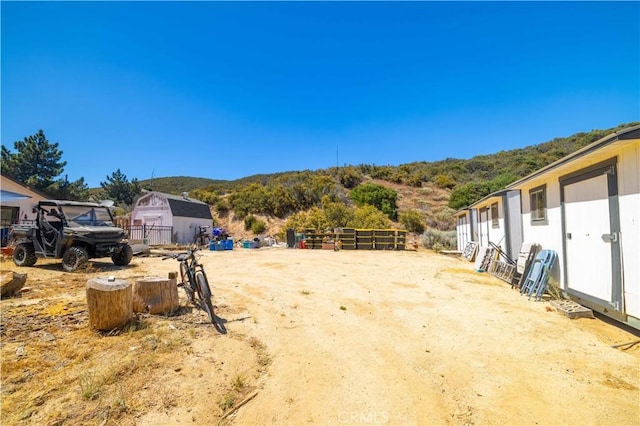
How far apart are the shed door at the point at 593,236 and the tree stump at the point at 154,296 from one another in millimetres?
7036

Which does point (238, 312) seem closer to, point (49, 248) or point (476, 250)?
point (49, 248)

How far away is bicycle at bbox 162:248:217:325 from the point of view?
4.68m

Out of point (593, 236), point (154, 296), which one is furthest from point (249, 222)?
point (593, 236)

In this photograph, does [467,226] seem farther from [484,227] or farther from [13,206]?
[13,206]

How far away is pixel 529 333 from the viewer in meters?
4.41

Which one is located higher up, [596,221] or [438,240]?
[596,221]

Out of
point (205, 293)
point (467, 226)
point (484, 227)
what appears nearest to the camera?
point (205, 293)

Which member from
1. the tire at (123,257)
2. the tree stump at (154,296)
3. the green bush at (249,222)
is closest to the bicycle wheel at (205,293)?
the tree stump at (154,296)

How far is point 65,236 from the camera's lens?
28.8ft

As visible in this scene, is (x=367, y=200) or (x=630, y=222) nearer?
(x=630, y=222)

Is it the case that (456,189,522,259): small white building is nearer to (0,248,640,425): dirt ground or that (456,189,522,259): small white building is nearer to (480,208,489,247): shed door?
(480,208,489,247): shed door

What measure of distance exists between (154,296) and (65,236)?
20.2 feet

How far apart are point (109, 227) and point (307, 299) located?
768cm

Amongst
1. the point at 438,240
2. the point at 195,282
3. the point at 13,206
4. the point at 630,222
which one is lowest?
the point at 438,240
